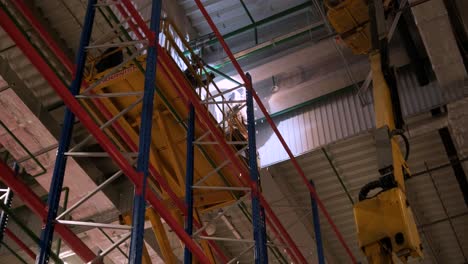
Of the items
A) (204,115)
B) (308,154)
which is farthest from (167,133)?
(308,154)

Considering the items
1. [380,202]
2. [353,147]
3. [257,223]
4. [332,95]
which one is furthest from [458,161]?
[380,202]

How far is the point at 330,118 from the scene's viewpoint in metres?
16.7

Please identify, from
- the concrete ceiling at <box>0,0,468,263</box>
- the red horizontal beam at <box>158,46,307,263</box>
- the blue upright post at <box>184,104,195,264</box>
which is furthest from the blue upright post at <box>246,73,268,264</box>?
the concrete ceiling at <box>0,0,468,263</box>

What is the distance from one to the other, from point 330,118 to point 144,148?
30.4 feet

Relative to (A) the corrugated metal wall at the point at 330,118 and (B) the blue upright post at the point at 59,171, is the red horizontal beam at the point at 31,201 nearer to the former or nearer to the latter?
(B) the blue upright post at the point at 59,171

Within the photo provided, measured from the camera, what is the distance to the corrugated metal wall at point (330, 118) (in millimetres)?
15844

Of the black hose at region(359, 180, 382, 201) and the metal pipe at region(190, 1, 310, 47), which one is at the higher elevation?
the metal pipe at region(190, 1, 310, 47)

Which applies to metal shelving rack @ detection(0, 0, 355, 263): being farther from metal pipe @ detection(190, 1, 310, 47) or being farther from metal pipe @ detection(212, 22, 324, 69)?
metal pipe @ detection(190, 1, 310, 47)

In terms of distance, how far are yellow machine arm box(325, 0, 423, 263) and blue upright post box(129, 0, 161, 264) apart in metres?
3.29

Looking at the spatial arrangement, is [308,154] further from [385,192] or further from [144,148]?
[144,148]

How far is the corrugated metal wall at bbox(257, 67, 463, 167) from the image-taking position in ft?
52.0

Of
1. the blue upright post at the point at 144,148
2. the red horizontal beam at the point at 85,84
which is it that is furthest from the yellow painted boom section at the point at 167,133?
the blue upright post at the point at 144,148

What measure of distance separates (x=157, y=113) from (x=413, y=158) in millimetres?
8347

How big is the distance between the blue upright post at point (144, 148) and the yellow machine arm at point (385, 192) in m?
3.29
